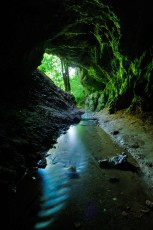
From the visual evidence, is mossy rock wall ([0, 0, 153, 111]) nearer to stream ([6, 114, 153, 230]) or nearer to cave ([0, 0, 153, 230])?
cave ([0, 0, 153, 230])

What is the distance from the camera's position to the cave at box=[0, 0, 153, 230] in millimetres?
5469

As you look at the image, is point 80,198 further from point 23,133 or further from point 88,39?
point 88,39

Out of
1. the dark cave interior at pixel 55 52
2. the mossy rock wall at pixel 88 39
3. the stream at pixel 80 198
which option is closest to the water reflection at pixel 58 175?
the stream at pixel 80 198

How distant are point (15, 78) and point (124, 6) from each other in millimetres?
5967

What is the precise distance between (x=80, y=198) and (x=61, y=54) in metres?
11.2

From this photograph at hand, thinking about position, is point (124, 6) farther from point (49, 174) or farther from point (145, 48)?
point (49, 174)

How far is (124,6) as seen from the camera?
7848 millimetres

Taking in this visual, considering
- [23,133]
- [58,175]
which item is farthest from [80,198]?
[23,133]

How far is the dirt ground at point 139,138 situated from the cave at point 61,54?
2.3 inches

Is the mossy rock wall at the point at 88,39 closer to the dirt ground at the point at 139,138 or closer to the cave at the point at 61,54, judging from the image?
the cave at the point at 61,54

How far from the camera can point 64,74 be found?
24219 mm

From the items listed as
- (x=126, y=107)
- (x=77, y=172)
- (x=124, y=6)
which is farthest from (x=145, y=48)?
(x=77, y=172)

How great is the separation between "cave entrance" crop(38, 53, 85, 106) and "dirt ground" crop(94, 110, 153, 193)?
1273 cm

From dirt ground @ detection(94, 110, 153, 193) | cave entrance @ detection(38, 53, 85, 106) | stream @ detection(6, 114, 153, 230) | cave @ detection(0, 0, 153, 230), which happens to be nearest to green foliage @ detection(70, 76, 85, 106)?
cave entrance @ detection(38, 53, 85, 106)
